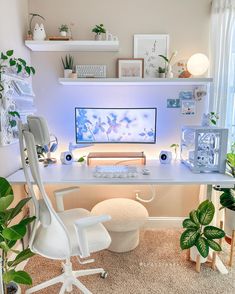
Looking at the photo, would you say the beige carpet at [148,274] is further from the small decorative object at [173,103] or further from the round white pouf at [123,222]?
the small decorative object at [173,103]

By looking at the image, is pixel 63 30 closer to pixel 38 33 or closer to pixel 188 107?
pixel 38 33

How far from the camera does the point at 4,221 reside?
4.64ft

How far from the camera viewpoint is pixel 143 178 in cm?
189

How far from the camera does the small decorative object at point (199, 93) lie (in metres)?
2.45

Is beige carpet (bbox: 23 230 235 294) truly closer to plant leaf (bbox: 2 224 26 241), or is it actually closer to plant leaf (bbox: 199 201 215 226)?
plant leaf (bbox: 199 201 215 226)

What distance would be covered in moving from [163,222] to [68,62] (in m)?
1.96

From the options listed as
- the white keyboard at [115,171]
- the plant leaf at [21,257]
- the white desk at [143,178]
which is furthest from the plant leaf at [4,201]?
the white keyboard at [115,171]

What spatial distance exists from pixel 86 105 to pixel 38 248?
1.49 meters

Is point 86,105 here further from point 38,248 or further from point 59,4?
point 38,248

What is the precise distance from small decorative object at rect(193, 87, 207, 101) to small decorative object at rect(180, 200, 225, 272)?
3.55ft

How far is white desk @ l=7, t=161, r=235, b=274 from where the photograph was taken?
6.02 ft

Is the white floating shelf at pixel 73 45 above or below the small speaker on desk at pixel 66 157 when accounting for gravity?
above

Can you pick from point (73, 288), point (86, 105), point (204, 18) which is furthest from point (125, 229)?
point (204, 18)

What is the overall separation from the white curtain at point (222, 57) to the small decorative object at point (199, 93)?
9 cm
